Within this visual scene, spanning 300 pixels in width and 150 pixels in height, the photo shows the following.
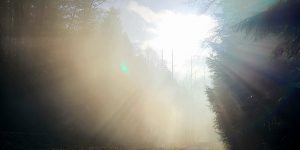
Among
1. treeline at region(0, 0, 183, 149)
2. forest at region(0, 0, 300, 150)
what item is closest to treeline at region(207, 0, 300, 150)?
forest at region(0, 0, 300, 150)

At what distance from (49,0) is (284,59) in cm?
2390

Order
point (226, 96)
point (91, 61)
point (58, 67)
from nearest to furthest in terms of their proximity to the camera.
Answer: point (226, 96) < point (58, 67) < point (91, 61)

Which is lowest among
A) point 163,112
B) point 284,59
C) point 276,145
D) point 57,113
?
point 163,112

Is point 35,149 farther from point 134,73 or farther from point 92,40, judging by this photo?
point 134,73

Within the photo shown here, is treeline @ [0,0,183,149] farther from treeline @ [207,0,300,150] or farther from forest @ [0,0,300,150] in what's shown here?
treeline @ [207,0,300,150]

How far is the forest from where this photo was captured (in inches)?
365

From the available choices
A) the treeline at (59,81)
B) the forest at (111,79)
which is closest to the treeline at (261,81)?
the forest at (111,79)

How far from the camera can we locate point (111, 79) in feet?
135

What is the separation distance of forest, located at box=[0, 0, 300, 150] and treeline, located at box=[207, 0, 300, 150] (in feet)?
0.08

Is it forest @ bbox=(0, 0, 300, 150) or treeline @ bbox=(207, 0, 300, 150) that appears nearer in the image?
treeline @ bbox=(207, 0, 300, 150)

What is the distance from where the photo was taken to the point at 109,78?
40531mm

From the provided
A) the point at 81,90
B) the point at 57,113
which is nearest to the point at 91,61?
the point at 81,90

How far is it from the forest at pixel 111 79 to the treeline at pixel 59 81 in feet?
0.25

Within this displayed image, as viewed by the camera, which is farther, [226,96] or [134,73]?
[134,73]
